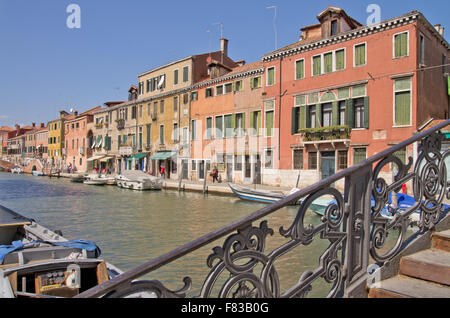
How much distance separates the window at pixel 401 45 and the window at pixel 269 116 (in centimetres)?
829

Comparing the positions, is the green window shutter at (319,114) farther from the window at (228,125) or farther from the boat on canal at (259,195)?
the window at (228,125)

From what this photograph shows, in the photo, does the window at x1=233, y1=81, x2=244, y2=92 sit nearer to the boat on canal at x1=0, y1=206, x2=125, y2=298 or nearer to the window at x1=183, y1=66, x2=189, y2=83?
the window at x1=183, y1=66, x2=189, y2=83

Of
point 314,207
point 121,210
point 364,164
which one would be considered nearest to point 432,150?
point 364,164

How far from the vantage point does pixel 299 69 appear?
71.4 ft

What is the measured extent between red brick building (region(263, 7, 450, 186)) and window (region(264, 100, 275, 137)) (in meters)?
0.40

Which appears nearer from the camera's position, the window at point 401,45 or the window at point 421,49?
the window at point 401,45

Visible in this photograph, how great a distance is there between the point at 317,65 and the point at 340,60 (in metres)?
1.51

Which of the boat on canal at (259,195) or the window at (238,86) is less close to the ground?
the window at (238,86)

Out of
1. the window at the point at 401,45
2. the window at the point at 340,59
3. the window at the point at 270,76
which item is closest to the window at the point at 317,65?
the window at the point at 340,59

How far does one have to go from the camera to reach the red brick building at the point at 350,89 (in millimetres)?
17234

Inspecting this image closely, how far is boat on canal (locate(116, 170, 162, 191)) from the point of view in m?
25.6

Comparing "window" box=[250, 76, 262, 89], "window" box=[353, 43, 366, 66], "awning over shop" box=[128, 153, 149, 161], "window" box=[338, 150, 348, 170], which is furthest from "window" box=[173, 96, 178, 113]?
"window" box=[353, 43, 366, 66]
